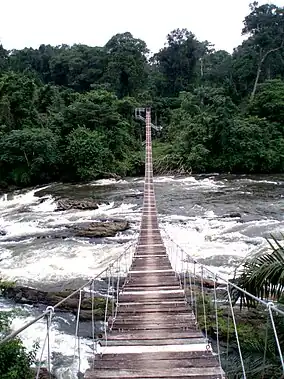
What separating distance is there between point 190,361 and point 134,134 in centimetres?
2100

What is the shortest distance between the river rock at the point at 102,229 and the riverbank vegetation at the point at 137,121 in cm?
723

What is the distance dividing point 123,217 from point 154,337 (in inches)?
303

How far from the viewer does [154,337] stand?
2.88 metres

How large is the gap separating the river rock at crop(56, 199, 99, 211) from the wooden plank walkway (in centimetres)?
655

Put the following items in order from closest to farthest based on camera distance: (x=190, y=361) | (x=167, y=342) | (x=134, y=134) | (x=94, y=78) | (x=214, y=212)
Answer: (x=190, y=361)
(x=167, y=342)
(x=214, y=212)
(x=134, y=134)
(x=94, y=78)

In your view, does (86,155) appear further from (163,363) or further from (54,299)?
(163,363)

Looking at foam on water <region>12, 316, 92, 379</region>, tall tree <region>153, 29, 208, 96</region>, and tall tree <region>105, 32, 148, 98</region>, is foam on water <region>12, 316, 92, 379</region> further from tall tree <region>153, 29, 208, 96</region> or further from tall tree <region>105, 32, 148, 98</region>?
tall tree <region>153, 29, 208, 96</region>

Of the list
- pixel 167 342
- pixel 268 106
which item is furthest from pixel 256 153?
pixel 167 342

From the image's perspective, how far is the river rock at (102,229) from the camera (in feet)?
28.9

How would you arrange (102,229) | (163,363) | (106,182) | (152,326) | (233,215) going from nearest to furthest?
(163,363)
(152,326)
(102,229)
(233,215)
(106,182)

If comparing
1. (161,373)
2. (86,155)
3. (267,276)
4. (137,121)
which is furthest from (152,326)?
(137,121)

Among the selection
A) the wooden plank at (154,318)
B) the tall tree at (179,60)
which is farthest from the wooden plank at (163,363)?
the tall tree at (179,60)

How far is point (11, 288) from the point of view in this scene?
605 cm

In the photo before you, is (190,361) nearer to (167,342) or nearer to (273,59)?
(167,342)
